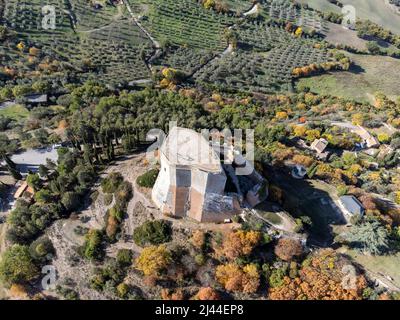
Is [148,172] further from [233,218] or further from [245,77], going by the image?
[245,77]

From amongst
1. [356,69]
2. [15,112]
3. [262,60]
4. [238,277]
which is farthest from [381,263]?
[356,69]

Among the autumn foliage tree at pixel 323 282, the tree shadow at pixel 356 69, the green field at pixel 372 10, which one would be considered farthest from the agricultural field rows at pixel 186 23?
the autumn foliage tree at pixel 323 282

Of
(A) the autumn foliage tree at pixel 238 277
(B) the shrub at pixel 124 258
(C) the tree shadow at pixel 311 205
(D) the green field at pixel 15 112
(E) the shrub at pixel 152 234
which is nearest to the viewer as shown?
(A) the autumn foliage tree at pixel 238 277

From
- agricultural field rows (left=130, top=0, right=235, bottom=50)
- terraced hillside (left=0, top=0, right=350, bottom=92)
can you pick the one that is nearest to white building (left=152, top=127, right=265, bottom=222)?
terraced hillside (left=0, top=0, right=350, bottom=92)

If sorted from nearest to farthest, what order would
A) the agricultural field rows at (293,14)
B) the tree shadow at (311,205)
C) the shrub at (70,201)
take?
the shrub at (70,201) → the tree shadow at (311,205) → the agricultural field rows at (293,14)

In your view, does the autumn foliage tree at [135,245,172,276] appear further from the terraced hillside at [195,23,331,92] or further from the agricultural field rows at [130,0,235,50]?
the agricultural field rows at [130,0,235,50]

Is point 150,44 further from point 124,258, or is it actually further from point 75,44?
point 124,258

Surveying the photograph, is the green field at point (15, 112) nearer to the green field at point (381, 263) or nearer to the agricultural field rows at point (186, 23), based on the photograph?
the agricultural field rows at point (186, 23)
